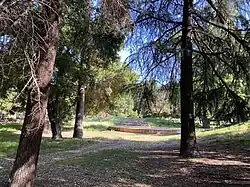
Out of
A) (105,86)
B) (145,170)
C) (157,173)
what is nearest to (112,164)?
(145,170)

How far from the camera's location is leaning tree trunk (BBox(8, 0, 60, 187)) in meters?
5.44

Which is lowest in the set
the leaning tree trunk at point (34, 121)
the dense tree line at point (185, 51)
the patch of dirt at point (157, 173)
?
the patch of dirt at point (157, 173)

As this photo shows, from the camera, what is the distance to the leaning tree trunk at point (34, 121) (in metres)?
5.44

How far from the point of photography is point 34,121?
5.50 metres

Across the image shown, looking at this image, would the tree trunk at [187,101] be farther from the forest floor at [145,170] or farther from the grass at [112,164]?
the grass at [112,164]

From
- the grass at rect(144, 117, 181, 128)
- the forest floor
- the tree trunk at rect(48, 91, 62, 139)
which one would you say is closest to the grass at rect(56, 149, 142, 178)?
the forest floor

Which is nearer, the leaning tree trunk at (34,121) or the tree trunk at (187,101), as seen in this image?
the leaning tree trunk at (34,121)

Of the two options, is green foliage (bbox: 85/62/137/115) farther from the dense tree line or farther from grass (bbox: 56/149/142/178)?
grass (bbox: 56/149/142/178)

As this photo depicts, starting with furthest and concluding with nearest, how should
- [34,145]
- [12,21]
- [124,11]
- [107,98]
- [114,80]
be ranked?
[107,98]
[114,80]
[124,11]
[34,145]
[12,21]

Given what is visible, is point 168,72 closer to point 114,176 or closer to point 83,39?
point 83,39

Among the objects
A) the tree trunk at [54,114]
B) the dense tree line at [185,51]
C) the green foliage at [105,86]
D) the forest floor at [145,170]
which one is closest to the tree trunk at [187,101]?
the dense tree line at [185,51]

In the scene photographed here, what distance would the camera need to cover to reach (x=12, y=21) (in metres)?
4.43

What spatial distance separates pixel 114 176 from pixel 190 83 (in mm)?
4133

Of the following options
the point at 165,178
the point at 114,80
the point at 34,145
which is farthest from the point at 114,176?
the point at 114,80
